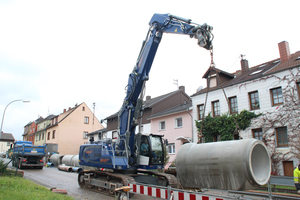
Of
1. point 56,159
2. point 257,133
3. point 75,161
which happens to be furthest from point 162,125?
point 56,159

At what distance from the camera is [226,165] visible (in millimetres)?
4781

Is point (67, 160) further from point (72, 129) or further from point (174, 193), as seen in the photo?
point (174, 193)

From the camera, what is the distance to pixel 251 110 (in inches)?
711

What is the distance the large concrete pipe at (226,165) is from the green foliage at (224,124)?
13490 millimetres

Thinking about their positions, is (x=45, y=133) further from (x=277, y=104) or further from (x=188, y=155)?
(x=188, y=155)

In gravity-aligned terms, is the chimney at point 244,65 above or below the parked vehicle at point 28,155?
above

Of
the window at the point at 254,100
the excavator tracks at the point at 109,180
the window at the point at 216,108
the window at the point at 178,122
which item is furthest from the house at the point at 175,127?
the excavator tracks at the point at 109,180

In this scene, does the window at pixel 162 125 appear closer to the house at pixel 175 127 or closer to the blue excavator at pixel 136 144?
the house at pixel 175 127

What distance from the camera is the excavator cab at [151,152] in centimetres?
1041

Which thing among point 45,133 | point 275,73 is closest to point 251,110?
point 275,73

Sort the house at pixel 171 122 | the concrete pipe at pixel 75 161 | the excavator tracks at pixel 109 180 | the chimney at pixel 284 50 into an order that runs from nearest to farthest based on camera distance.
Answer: the excavator tracks at pixel 109 180, the chimney at pixel 284 50, the house at pixel 171 122, the concrete pipe at pixel 75 161

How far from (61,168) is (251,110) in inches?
708

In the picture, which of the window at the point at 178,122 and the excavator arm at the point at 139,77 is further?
the window at the point at 178,122

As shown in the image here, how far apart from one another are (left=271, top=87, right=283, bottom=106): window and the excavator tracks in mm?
10708
